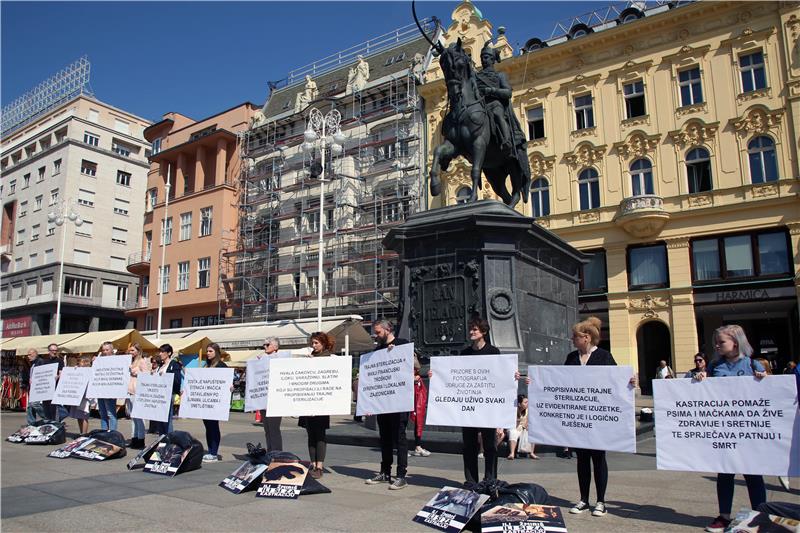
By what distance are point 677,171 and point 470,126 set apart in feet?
73.7

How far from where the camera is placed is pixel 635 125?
1253 inches

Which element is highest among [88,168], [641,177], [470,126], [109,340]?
[88,168]

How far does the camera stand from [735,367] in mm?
5410

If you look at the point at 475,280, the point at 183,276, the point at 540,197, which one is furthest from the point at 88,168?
the point at 475,280

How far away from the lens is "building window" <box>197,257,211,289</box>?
4572cm

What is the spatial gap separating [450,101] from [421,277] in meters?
3.45

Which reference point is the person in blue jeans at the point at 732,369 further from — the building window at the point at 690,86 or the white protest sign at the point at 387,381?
the building window at the point at 690,86

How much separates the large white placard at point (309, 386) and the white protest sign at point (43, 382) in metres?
7.24

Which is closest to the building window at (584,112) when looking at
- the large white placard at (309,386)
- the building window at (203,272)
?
the building window at (203,272)

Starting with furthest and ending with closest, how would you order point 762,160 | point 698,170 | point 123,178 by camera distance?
point 123,178, point 698,170, point 762,160

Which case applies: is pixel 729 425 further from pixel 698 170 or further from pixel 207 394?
pixel 698 170

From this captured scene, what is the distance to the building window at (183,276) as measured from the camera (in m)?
47.1

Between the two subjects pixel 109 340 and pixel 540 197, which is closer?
pixel 109 340

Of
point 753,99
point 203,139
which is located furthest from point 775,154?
point 203,139
